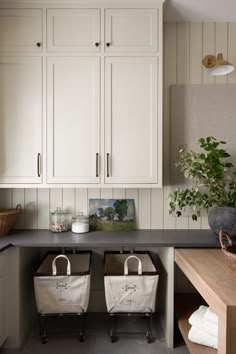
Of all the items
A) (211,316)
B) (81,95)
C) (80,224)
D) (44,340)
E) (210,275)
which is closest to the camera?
(210,275)

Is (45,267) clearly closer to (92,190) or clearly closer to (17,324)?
(17,324)

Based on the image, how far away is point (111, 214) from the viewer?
2455mm

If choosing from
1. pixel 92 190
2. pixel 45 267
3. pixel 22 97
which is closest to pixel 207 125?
pixel 92 190

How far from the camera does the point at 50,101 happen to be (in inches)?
85.5

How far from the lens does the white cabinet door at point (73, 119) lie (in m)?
2.17

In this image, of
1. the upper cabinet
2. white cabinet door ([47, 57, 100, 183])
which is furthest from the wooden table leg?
white cabinet door ([47, 57, 100, 183])

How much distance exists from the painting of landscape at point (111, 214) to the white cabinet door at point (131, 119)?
0.34m

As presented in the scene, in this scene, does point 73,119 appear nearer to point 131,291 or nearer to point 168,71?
point 168,71

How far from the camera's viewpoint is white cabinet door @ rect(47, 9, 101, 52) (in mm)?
2156

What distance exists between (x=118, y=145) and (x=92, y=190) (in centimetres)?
51

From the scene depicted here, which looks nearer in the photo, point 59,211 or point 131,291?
point 131,291

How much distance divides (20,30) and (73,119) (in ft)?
2.57

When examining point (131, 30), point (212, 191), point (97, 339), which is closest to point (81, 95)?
point (131, 30)

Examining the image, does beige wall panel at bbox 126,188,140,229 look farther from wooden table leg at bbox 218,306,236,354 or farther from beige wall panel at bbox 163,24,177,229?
wooden table leg at bbox 218,306,236,354
